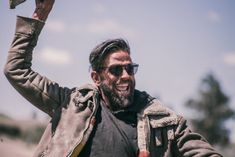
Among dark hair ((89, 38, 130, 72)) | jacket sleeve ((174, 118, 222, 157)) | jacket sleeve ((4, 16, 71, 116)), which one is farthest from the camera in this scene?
dark hair ((89, 38, 130, 72))

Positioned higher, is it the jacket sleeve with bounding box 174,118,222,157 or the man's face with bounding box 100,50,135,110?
the man's face with bounding box 100,50,135,110

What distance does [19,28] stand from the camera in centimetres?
444

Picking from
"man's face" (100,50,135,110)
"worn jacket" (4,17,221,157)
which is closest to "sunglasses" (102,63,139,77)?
"man's face" (100,50,135,110)

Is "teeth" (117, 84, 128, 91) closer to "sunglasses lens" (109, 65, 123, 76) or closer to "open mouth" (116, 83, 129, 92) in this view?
"open mouth" (116, 83, 129, 92)

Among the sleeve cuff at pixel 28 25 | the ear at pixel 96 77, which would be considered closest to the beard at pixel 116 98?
the ear at pixel 96 77

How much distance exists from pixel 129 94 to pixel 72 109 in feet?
2.20

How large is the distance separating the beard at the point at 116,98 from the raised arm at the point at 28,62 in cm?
69

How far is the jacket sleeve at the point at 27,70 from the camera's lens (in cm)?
436

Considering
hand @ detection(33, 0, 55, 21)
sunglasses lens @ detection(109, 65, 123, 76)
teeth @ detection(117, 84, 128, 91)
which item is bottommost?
teeth @ detection(117, 84, 128, 91)

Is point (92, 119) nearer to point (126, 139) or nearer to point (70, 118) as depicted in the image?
point (70, 118)

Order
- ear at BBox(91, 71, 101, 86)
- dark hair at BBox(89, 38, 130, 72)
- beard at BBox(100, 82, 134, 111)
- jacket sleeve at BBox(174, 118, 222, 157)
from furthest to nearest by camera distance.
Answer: ear at BBox(91, 71, 101, 86), dark hair at BBox(89, 38, 130, 72), beard at BBox(100, 82, 134, 111), jacket sleeve at BBox(174, 118, 222, 157)

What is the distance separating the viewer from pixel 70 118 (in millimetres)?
4406

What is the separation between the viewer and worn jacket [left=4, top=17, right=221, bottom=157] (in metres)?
4.27

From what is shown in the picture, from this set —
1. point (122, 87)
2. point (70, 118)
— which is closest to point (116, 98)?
point (122, 87)
